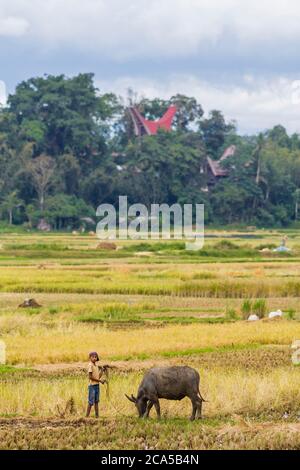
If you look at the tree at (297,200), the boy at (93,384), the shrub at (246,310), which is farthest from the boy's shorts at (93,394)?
the tree at (297,200)

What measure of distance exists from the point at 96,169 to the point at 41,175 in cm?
523

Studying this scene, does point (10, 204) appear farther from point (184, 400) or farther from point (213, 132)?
point (184, 400)

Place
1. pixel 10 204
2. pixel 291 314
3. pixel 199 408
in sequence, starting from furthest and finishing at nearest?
pixel 10 204, pixel 291 314, pixel 199 408

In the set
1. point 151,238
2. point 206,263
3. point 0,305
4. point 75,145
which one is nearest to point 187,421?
point 0,305

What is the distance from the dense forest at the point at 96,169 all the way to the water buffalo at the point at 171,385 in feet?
190

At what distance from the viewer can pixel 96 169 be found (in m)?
75.8

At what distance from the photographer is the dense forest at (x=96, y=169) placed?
72.3m

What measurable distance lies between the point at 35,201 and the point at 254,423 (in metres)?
60.5

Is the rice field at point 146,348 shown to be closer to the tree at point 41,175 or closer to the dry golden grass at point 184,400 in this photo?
the dry golden grass at point 184,400

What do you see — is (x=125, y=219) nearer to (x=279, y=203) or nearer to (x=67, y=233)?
(x=67, y=233)

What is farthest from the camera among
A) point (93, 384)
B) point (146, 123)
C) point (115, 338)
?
point (146, 123)

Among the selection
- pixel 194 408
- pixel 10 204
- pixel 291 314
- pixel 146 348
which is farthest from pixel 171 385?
pixel 10 204

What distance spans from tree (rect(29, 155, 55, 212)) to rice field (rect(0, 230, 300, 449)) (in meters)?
29.7

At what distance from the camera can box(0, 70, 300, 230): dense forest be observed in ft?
237
